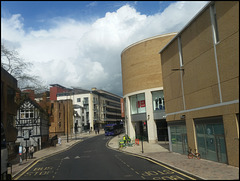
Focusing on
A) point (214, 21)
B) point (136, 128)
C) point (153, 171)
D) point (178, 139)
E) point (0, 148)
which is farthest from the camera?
point (136, 128)

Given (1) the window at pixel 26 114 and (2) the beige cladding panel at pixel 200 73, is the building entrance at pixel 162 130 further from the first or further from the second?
(1) the window at pixel 26 114

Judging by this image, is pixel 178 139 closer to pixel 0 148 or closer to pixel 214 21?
pixel 214 21

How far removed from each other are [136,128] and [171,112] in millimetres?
21219

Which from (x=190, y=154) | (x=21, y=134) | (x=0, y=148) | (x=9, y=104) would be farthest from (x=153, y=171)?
(x=21, y=134)

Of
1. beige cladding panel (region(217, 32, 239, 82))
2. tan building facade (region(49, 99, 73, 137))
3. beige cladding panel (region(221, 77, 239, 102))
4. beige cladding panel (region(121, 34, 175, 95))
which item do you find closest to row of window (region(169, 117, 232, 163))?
beige cladding panel (region(221, 77, 239, 102))

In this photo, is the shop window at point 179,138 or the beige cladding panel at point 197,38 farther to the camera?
the shop window at point 179,138

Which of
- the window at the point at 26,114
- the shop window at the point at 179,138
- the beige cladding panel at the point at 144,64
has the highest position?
the beige cladding panel at the point at 144,64

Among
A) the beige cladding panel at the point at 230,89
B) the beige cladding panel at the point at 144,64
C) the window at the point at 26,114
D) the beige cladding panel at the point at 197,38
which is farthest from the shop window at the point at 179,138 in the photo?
the window at the point at 26,114

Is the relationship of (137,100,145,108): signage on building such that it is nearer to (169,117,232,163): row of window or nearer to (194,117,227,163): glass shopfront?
(169,117,232,163): row of window

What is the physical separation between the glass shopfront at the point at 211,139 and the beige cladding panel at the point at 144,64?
62.2 feet

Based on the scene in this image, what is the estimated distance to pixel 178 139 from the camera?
22016 millimetres

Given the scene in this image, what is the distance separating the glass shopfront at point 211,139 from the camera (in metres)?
15.4

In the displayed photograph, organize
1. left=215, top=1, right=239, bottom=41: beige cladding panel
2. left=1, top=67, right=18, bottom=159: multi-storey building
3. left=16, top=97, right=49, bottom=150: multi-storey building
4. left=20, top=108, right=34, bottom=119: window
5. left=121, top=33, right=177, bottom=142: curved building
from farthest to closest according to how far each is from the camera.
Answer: left=20, top=108, right=34, bottom=119: window, left=121, top=33, right=177, bottom=142: curved building, left=16, top=97, right=49, bottom=150: multi-storey building, left=1, top=67, right=18, bottom=159: multi-storey building, left=215, top=1, right=239, bottom=41: beige cladding panel

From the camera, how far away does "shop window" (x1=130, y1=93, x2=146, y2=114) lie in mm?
38219
